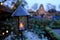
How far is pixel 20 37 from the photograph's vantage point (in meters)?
5.32

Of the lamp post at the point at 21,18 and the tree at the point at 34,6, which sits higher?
the tree at the point at 34,6

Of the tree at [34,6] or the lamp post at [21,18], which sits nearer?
the lamp post at [21,18]

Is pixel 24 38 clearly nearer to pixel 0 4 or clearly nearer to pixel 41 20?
pixel 41 20

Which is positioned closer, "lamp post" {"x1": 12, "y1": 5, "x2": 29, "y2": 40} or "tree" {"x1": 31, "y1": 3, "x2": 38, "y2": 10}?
"lamp post" {"x1": 12, "y1": 5, "x2": 29, "y2": 40}

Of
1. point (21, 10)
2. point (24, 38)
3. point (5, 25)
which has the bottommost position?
point (24, 38)

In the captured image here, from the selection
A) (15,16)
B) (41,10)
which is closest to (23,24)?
(15,16)

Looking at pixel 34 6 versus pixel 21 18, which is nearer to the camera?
pixel 21 18

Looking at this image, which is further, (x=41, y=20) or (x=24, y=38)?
(x=41, y=20)

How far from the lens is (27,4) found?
5.68m

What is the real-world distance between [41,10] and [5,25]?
3.60 feet

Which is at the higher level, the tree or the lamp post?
the tree

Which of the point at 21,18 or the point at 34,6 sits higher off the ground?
the point at 34,6

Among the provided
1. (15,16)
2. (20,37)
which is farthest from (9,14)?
(20,37)

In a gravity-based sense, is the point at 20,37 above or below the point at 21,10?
below
